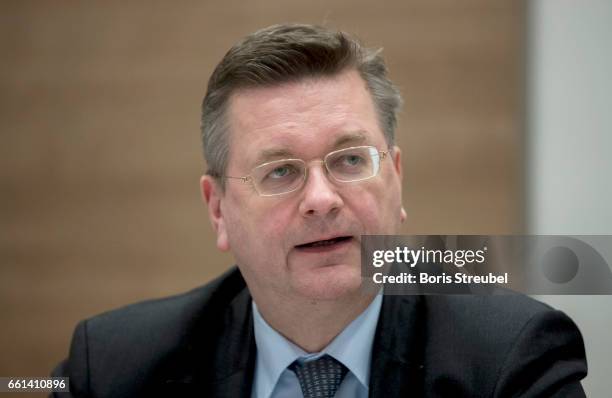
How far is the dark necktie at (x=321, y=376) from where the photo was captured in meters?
1.54

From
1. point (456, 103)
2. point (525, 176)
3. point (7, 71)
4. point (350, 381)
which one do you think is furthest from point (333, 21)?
point (350, 381)

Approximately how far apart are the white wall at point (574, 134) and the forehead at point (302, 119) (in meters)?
0.57

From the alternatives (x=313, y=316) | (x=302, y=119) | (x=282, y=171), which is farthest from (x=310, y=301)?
(x=302, y=119)

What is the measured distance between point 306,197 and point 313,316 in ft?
0.96

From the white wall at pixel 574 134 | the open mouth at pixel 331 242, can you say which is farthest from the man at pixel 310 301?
the white wall at pixel 574 134

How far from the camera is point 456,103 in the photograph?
104 inches

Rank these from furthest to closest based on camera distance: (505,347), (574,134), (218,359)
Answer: (574,134) < (218,359) < (505,347)

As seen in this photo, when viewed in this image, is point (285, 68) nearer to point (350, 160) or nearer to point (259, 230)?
point (350, 160)

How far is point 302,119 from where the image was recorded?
5.12 feet

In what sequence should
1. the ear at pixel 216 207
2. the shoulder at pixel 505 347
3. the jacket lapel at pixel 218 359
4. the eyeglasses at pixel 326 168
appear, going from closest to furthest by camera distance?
the shoulder at pixel 505 347
the eyeglasses at pixel 326 168
the jacket lapel at pixel 218 359
the ear at pixel 216 207

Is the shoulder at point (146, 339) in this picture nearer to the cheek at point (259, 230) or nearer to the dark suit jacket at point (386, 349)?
the dark suit jacket at point (386, 349)

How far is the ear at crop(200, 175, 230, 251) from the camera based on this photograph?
69.6 inches

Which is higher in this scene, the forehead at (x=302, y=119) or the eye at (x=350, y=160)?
the forehead at (x=302, y=119)

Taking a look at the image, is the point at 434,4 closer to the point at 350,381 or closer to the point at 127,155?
the point at 127,155
